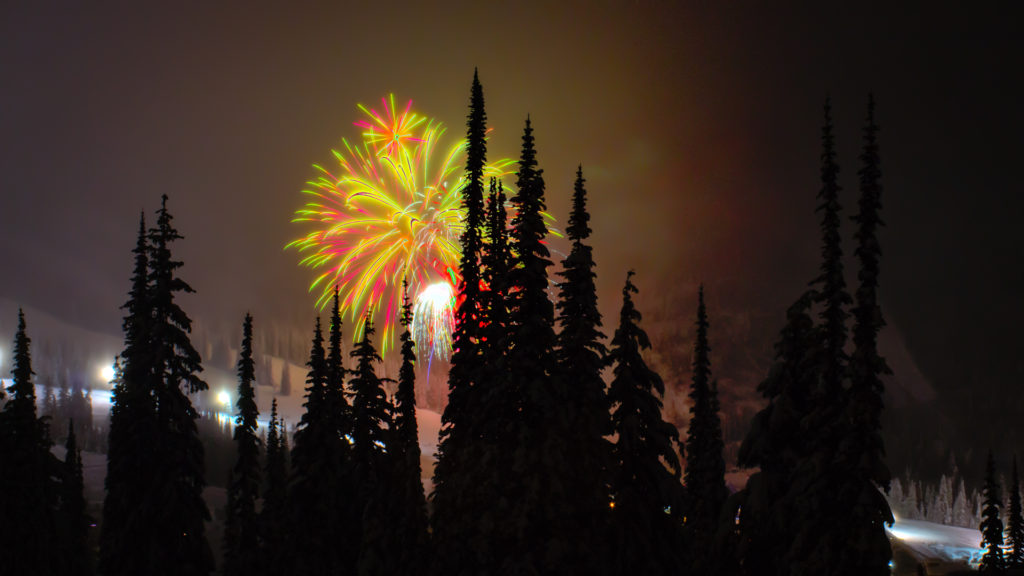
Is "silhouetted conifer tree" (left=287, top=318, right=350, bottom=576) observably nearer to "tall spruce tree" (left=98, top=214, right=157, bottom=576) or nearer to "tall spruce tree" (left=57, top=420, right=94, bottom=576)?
"tall spruce tree" (left=98, top=214, right=157, bottom=576)

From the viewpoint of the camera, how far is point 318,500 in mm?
37906

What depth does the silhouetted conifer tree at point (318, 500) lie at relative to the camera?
122ft

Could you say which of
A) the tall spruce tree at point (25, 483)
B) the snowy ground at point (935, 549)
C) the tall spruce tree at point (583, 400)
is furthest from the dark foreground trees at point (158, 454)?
the snowy ground at point (935, 549)

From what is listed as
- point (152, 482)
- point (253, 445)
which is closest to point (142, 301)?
point (152, 482)

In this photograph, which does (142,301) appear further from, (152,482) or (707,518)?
(707,518)

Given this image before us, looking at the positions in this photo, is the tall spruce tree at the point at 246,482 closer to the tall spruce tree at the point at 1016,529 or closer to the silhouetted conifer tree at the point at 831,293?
the silhouetted conifer tree at the point at 831,293

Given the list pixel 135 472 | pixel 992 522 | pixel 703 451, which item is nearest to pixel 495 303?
pixel 135 472

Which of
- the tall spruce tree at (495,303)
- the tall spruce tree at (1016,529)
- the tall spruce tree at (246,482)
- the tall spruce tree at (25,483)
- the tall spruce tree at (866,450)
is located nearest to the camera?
the tall spruce tree at (866,450)

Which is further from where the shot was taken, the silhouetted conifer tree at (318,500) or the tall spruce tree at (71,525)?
the tall spruce tree at (71,525)

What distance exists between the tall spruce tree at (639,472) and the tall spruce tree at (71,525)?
34319mm

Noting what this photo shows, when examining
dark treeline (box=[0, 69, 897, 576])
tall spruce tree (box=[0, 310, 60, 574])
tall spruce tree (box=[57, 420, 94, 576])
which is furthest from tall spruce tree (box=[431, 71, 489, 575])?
tall spruce tree (box=[57, 420, 94, 576])

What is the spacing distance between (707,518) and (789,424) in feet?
55.2

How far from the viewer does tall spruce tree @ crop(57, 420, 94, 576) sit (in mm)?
40375

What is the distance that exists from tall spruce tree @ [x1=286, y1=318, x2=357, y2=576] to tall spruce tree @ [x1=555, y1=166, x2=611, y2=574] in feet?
63.6
